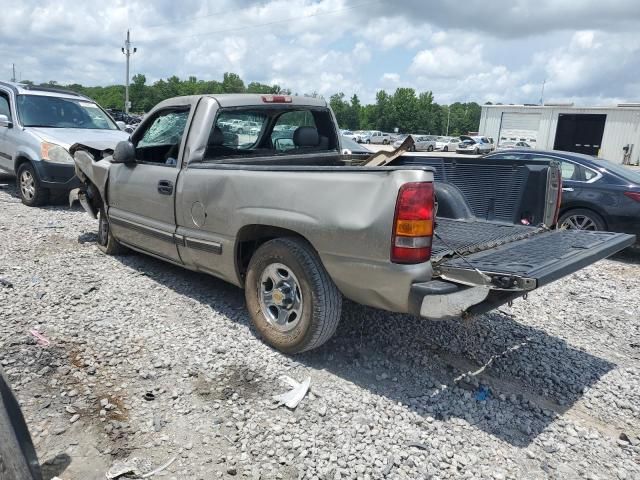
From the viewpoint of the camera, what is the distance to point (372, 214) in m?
2.94

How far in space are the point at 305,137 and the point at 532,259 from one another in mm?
2705

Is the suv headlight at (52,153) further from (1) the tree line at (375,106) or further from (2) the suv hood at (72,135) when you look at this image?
(1) the tree line at (375,106)

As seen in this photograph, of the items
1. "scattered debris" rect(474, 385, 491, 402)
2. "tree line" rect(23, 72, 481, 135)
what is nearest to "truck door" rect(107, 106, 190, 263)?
"scattered debris" rect(474, 385, 491, 402)

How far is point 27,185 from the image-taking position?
880 centimetres

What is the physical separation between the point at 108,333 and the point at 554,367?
341cm

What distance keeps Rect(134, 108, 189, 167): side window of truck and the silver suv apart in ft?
11.0

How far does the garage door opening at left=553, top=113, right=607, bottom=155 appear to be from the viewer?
4044 centimetres

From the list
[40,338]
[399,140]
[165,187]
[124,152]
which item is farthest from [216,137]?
[399,140]

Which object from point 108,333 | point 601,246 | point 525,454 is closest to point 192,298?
point 108,333

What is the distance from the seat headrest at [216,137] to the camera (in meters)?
4.34

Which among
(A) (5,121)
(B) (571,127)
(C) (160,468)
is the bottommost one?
(C) (160,468)

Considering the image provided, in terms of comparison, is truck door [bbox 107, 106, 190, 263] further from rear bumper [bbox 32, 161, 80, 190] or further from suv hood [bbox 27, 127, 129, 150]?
rear bumper [bbox 32, 161, 80, 190]

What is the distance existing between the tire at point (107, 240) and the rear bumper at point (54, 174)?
3.07m

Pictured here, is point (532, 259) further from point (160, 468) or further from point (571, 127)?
point (571, 127)
